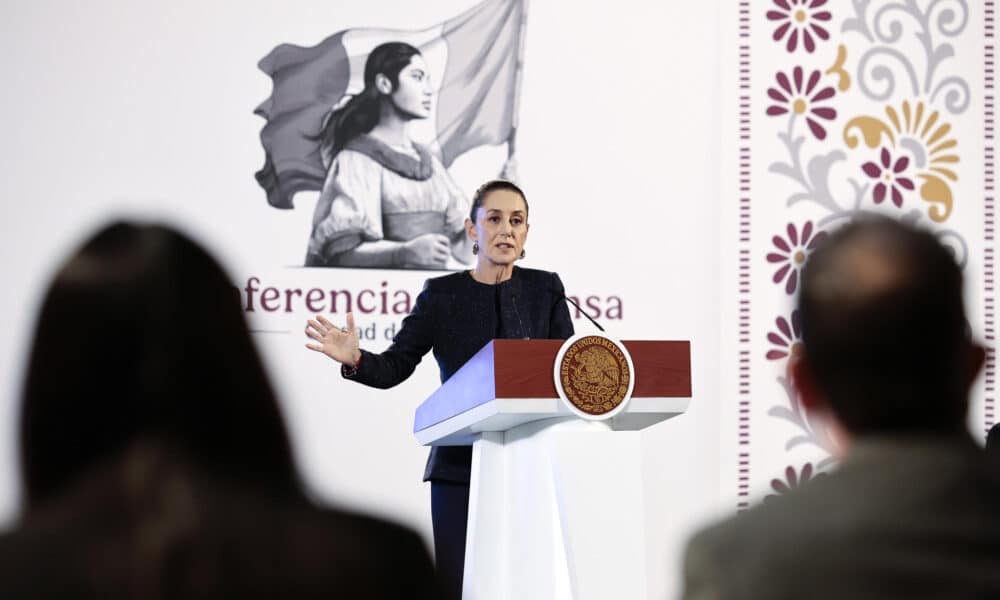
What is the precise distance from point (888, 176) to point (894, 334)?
197 inches

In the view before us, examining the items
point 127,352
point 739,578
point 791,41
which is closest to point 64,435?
point 127,352

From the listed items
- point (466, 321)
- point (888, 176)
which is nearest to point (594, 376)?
point (466, 321)

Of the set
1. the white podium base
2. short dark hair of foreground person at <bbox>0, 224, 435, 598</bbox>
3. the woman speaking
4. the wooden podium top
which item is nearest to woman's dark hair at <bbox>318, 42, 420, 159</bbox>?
the woman speaking

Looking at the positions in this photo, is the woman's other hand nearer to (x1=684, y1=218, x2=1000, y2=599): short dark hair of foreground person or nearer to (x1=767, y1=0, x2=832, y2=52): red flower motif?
(x1=767, y1=0, x2=832, y2=52): red flower motif

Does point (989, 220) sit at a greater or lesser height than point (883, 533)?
greater

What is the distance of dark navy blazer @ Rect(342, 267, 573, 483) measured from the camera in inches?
156

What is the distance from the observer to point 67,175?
5.41 metres

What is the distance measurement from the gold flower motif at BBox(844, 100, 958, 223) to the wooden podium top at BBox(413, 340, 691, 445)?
320 cm

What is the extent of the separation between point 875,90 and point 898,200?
56cm

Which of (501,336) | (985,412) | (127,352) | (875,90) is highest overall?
(875,90)

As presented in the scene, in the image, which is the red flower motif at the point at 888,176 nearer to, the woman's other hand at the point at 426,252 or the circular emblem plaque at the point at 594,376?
the woman's other hand at the point at 426,252

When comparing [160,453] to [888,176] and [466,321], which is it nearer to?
[466,321]

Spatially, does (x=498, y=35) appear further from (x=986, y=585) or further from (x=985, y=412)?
(x=986, y=585)

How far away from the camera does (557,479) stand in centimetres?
285
